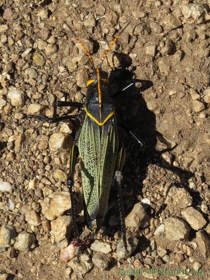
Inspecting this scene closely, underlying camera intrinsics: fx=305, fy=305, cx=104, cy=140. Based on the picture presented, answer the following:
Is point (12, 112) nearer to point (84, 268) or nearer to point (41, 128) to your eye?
point (41, 128)

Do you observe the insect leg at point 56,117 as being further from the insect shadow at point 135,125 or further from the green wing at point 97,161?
the insect shadow at point 135,125

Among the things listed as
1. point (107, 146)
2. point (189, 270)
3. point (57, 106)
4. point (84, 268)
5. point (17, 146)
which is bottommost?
point (189, 270)

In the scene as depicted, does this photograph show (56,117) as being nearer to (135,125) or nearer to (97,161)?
(97,161)

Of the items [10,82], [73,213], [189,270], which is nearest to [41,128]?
[10,82]

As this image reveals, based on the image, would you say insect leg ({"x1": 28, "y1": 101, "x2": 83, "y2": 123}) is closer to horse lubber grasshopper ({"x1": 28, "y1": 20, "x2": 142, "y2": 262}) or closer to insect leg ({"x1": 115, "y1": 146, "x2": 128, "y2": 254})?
horse lubber grasshopper ({"x1": 28, "y1": 20, "x2": 142, "y2": 262})

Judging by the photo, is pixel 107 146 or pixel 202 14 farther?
pixel 202 14

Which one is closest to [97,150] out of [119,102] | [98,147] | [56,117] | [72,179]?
[98,147]

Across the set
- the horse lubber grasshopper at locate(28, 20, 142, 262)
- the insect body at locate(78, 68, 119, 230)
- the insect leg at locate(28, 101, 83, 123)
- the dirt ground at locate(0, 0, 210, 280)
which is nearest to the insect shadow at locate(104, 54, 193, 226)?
the dirt ground at locate(0, 0, 210, 280)
